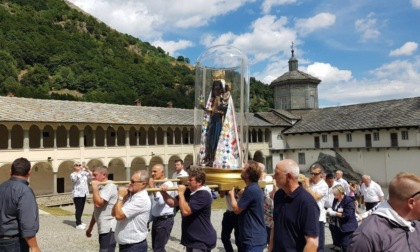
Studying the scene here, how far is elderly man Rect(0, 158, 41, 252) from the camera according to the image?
4676 mm

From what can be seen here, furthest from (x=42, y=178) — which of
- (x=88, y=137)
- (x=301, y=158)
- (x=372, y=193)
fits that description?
(x=372, y=193)

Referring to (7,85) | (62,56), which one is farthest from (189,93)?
(7,85)

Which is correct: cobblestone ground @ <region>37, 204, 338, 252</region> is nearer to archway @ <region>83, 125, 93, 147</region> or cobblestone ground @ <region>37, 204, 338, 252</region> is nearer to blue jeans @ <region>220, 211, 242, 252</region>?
blue jeans @ <region>220, 211, 242, 252</region>

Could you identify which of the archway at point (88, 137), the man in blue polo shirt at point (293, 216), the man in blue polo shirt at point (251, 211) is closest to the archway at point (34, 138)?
the archway at point (88, 137)

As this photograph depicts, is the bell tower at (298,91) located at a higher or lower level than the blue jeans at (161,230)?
higher

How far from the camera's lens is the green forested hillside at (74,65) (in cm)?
7544

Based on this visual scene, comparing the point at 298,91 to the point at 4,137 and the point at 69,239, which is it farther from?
the point at 69,239

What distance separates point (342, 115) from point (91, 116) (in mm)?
27909

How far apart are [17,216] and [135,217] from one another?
1492mm

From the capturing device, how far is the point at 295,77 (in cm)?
5106

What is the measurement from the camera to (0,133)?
28750mm

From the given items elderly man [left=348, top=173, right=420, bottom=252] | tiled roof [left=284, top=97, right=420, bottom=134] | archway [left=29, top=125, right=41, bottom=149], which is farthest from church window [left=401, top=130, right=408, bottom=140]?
elderly man [left=348, top=173, right=420, bottom=252]

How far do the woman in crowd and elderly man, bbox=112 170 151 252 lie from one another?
4793 mm

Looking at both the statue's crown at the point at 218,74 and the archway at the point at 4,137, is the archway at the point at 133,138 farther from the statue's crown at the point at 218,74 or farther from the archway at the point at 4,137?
the statue's crown at the point at 218,74
